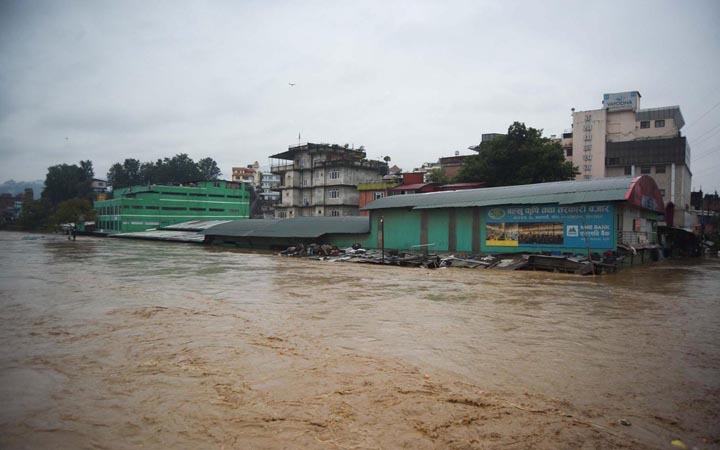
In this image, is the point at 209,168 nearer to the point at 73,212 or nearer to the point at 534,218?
the point at 73,212

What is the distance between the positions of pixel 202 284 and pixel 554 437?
482 inches

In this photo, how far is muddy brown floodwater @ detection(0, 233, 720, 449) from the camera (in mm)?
3887

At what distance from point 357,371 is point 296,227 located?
26579 millimetres

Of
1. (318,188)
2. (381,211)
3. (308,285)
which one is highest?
(318,188)

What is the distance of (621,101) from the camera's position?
4816cm

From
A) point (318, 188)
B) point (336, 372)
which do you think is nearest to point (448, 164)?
point (318, 188)

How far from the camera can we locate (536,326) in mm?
8039

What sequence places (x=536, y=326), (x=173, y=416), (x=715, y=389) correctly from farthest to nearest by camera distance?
(x=536, y=326)
(x=715, y=389)
(x=173, y=416)

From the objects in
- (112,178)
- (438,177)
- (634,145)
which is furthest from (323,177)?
(112,178)

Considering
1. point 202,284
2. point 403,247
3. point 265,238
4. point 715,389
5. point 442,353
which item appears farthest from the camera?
point 265,238

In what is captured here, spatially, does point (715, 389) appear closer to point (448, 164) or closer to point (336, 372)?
point (336, 372)

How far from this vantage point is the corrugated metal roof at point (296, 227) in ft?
94.6

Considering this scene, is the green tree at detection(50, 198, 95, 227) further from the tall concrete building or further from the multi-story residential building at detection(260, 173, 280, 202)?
the tall concrete building

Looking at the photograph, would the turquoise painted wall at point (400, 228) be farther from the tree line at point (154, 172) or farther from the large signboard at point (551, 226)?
the tree line at point (154, 172)
